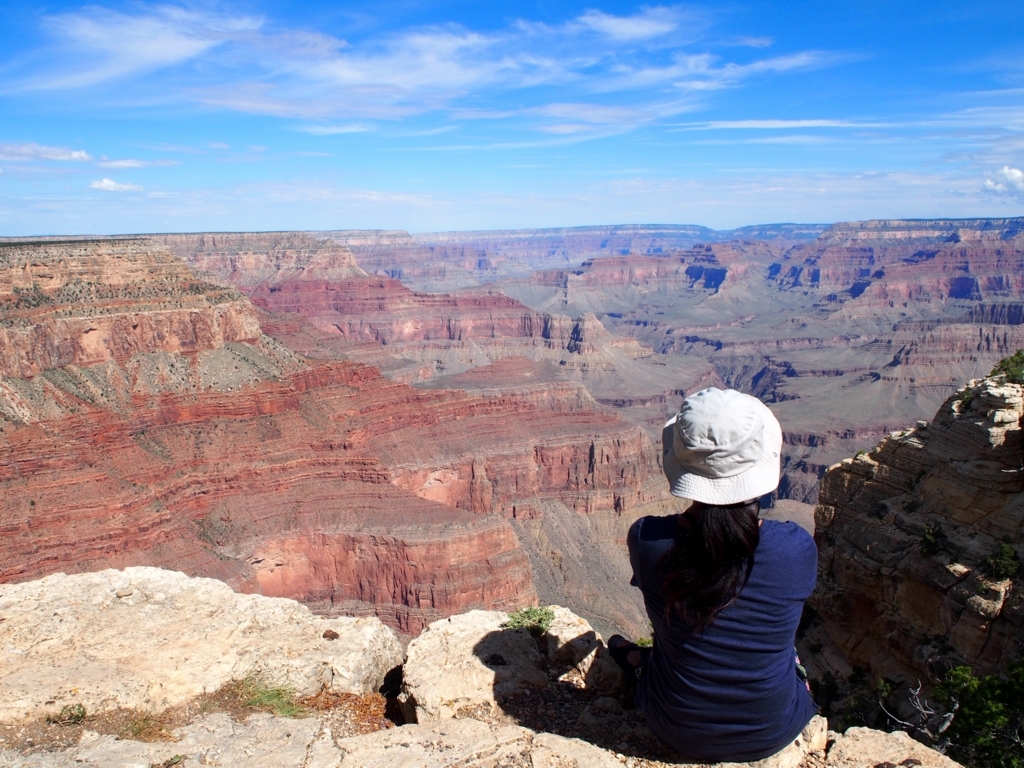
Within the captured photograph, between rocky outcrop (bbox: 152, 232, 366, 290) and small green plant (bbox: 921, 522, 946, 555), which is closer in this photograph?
small green plant (bbox: 921, 522, 946, 555)

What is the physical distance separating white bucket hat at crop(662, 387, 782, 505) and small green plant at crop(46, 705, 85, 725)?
6.77m

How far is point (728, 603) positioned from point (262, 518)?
122 ft

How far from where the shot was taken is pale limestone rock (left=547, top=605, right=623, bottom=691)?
25.3 feet

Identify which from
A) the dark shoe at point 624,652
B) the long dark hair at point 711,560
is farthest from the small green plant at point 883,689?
the long dark hair at point 711,560

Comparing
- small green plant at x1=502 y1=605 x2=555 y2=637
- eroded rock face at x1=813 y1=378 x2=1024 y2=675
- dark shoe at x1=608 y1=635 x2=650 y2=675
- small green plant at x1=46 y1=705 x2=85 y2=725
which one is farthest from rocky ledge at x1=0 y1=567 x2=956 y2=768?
eroded rock face at x1=813 y1=378 x2=1024 y2=675

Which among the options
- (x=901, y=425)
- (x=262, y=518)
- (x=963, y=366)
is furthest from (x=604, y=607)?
(x=963, y=366)

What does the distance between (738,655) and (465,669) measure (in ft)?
12.2

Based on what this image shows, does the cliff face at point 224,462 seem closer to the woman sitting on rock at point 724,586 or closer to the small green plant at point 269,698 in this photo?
the small green plant at point 269,698

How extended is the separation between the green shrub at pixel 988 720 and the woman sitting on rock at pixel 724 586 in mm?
5639

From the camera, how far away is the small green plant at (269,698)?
7.66 m

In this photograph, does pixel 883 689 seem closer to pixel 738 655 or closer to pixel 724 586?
pixel 738 655

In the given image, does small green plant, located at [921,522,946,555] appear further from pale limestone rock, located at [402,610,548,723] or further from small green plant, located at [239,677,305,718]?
small green plant, located at [239,677,305,718]

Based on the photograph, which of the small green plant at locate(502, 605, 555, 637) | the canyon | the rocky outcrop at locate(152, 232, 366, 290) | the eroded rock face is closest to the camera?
the small green plant at locate(502, 605, 555, 637)

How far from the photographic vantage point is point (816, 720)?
6051 millimetres
